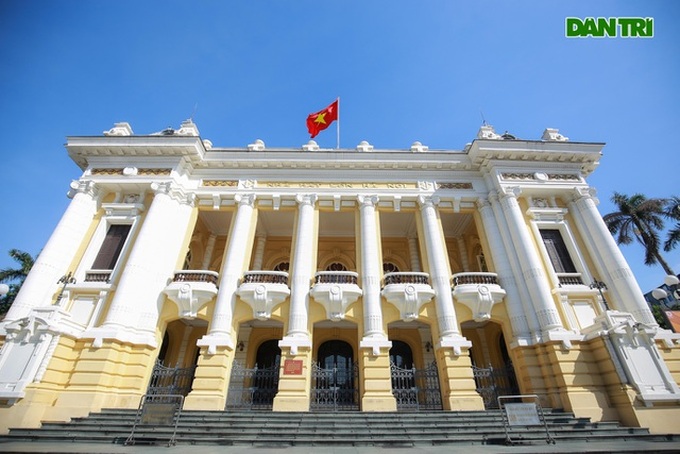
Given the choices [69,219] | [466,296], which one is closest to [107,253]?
Result: [69,219]

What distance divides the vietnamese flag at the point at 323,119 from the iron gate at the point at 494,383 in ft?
49.1

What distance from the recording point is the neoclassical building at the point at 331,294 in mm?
11148

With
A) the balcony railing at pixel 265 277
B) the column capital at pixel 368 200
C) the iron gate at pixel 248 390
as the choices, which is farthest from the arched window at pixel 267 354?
the column capital at pixel 368 200

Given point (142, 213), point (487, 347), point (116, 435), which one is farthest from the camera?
point (487, 347)

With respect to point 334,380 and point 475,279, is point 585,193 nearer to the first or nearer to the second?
point 475,279

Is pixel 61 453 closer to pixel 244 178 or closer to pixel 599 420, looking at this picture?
pixel 244 178

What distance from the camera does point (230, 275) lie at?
46.5ft

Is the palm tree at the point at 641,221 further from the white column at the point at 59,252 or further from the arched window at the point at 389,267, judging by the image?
the white column at the point at 59,252

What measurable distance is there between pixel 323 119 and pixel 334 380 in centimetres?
1438

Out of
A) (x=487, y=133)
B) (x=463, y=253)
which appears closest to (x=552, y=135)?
(x=487, y=133)

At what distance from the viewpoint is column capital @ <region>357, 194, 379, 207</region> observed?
16.3 metres

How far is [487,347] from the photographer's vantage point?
16953 mm

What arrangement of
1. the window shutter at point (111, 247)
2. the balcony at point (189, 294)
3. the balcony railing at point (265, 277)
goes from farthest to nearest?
the balcony railing at point (265, 277) < the window shutter at point (111, 247) < the balcony at point (189, 294)

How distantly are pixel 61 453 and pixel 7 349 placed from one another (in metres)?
6.56
